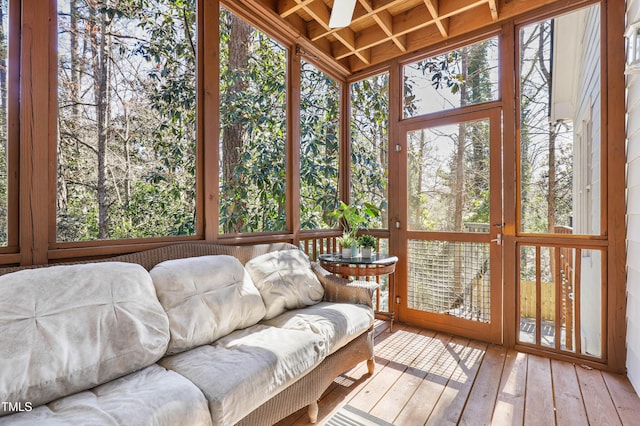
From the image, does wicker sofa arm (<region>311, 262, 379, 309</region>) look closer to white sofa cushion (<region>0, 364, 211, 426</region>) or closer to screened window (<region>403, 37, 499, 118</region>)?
white sofa cushion (<region>0, 364, 211, 426</region>)

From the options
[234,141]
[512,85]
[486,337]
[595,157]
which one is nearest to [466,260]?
[486,337]

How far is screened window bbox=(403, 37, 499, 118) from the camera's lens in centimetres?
292

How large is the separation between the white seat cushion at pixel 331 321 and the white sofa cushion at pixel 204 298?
0.21 m

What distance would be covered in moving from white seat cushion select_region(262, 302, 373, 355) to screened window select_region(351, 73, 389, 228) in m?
1.57

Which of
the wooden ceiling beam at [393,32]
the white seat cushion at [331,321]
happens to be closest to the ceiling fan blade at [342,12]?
the wooden ceiling beam at [393,32]

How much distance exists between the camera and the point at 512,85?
2.75m

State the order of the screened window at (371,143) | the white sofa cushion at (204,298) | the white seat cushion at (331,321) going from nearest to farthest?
the white sofa cushion at (204,298) < the white seat cushion at (331,321) < the screened window at (371,143)

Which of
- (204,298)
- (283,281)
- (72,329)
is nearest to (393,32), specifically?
(283,281)

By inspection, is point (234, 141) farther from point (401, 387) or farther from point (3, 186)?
point (401, 387)

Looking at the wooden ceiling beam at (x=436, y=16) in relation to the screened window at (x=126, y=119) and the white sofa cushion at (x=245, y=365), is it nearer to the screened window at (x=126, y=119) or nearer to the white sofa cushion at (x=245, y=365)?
the screened window at (x=126, y=119)

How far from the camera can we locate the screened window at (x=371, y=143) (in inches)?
141

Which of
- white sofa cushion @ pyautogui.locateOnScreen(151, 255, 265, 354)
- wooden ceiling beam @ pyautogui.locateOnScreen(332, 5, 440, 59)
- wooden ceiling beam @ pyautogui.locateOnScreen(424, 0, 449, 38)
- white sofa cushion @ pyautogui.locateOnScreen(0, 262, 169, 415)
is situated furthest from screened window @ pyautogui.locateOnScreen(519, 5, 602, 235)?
white sofa cushion @ pyautogui.locateOnScreen(0, 262, 169, 415)

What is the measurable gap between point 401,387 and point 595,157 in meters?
2.44

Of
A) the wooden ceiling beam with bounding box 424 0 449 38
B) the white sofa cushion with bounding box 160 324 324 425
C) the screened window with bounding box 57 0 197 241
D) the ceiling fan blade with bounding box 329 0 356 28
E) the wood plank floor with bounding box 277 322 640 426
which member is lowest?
the wood plank floor with bounding box 277 322 640 426
